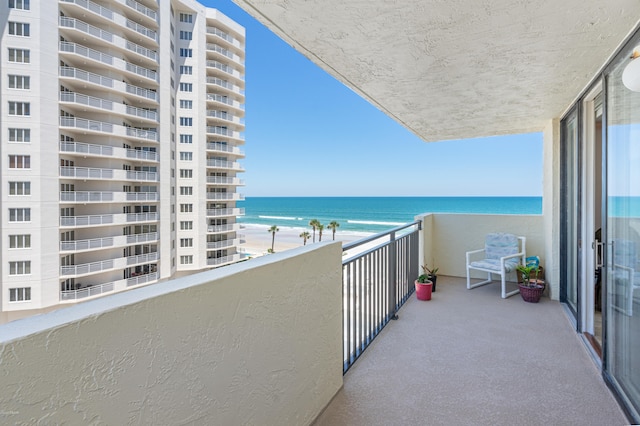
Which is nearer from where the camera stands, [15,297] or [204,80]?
[15,297]

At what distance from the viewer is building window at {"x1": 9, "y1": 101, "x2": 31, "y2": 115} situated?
8773mm

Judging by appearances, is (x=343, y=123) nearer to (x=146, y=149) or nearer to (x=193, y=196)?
(x=193, y=196)

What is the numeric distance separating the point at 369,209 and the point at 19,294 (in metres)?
26.3

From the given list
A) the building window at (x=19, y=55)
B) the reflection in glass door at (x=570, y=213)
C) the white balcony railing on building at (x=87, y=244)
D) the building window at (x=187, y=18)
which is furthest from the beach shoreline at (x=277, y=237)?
the building window at (x=187, y=18)

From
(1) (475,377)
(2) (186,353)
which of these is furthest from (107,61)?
(1) (475,377)

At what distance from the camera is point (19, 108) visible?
8.95m

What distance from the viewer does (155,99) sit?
712 inches

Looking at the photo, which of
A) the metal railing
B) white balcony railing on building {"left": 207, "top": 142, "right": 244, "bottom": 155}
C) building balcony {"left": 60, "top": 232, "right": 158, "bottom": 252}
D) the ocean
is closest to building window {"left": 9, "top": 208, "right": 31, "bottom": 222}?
building balcony {"left": 60, "top": 232, "right": 158, "bottom": 252}

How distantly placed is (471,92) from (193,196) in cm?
2230

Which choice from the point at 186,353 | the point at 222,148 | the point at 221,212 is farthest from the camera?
the point at 222,148

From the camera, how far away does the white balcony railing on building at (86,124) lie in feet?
42.2

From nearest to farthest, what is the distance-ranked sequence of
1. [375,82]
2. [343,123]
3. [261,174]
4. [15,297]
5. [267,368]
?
[267,368] < [375,82] < [15,297] < [343,123] < [261,174]

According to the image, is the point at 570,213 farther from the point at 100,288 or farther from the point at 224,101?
the point at 224,101

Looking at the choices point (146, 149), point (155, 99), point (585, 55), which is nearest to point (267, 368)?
point (585, 55)
